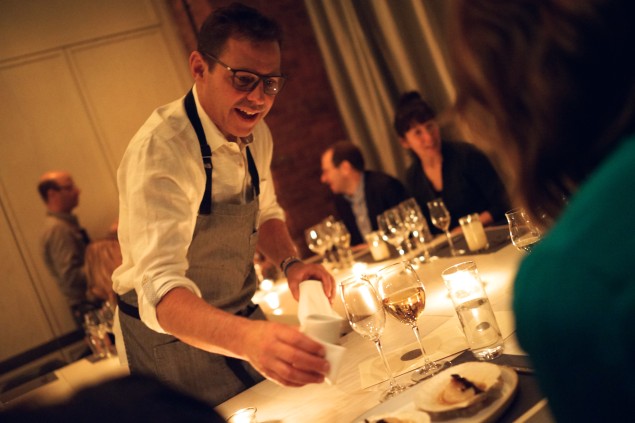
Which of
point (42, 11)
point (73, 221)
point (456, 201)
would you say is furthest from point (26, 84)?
point (456, 201)

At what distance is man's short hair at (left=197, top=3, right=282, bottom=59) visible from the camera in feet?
5.84

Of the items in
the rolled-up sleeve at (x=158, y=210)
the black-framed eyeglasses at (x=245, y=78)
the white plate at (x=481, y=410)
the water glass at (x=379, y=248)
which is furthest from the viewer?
the water glass at (x=379, y=248)

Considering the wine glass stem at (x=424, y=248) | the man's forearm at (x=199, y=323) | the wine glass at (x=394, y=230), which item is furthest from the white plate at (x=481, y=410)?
the wine glass at (x=394, y=230)

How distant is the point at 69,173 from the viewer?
5.24m

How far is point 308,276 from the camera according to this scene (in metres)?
1.85

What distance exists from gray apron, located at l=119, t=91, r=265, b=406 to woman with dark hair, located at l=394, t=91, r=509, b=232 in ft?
5.39

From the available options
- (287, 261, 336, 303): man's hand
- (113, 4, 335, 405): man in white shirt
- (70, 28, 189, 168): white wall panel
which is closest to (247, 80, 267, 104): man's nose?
(113, 4, 335, 405): man in white shirt

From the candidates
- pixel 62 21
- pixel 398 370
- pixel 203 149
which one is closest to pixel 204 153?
pixel 203 149

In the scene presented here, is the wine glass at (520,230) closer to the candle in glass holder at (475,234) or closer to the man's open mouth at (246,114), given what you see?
the candle in glass holder at (475,234)

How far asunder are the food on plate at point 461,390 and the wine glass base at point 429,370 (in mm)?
136

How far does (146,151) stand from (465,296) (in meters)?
0.91

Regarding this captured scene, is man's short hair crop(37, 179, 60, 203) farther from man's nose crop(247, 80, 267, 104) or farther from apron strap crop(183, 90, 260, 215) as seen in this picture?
man's nose crop(247, 80, 267, 104)

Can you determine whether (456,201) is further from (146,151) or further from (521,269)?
(521,269)

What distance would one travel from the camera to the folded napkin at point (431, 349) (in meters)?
1.37
